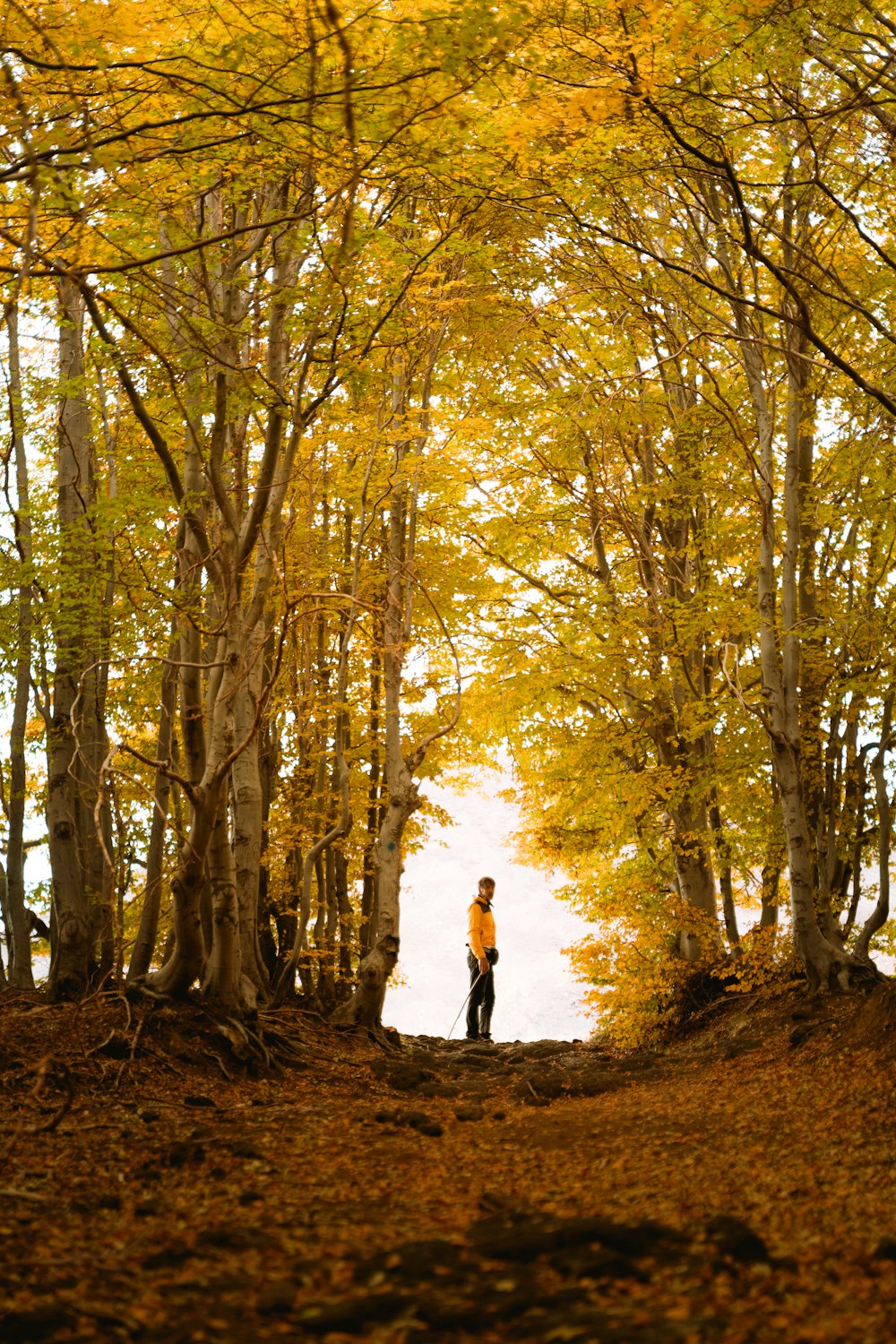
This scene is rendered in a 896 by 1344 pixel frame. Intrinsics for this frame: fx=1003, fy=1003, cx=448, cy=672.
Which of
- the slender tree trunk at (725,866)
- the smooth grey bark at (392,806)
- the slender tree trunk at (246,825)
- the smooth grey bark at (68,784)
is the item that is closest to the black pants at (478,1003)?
the smooth grey bark at (392,806)

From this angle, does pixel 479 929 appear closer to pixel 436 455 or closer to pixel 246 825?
pixel 246 825

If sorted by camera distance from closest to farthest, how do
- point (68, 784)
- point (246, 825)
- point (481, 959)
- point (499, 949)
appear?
point (68, 784) < point (246, 825) < point (481, 959) < point (499, 949)

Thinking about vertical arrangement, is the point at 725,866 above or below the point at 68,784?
below

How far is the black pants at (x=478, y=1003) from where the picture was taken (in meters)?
12.4

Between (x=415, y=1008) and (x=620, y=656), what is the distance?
37.7 m

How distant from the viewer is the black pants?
12.4m

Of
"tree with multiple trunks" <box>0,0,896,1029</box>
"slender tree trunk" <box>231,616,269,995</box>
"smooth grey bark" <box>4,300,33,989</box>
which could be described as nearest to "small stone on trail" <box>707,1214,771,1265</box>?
"tree with multiple trunks" <box>0,0,896,1029</box>

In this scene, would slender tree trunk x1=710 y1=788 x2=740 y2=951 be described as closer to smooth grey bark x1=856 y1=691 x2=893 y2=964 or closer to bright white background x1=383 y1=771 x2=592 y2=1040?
smooth grey bark x1=856 y1=691 x2=893 y2=964

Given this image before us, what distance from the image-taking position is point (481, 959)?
1166 centimetres

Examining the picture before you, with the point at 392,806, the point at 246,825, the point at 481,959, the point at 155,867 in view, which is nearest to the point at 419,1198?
the point at 155,867

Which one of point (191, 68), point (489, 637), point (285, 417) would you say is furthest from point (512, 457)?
point (191, 68)

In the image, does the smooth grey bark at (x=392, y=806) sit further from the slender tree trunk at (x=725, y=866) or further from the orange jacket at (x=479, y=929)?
the slender tree trunk at (x=725, y=866)

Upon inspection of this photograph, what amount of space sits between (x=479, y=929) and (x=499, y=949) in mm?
32927

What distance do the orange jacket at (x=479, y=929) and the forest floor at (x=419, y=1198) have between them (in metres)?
4.78
